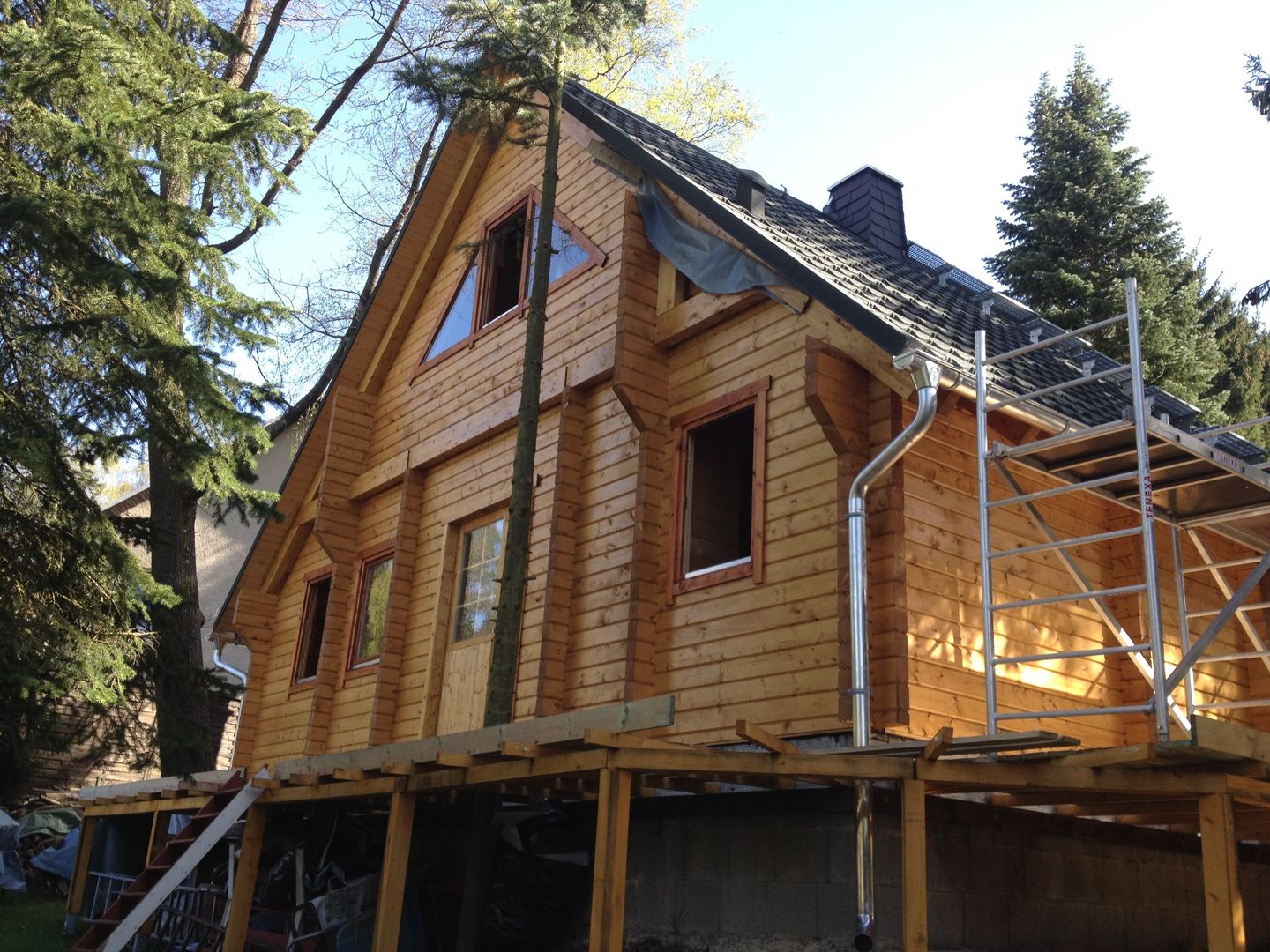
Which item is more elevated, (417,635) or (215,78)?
(215,78)

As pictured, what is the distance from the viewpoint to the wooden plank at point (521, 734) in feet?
20.5

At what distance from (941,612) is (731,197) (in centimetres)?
452

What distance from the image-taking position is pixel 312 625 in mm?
15914

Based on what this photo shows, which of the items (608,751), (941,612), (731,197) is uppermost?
(731,197)

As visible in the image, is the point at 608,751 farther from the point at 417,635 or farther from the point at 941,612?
the point at 417,635

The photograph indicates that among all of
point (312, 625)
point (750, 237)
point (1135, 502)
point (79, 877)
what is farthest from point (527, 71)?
point (79, 877)

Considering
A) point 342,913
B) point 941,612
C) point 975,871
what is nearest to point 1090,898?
point 975,871

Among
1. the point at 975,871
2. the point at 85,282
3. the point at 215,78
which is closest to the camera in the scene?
the point at 975,871

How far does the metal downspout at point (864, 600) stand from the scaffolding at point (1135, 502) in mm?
453

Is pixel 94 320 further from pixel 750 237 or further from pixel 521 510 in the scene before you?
pixel 750 237

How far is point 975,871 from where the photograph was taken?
25.5 ft

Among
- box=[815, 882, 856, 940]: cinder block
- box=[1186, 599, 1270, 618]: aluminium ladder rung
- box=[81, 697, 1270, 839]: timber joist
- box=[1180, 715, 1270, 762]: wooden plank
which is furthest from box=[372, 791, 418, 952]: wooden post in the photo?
box=[1186, 599, 1270, 618]: aluminium ladder rung

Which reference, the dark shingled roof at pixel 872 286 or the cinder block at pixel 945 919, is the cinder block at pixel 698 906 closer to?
the cinder block at pixel 945 919

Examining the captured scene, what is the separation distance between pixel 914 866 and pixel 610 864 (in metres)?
1.58
